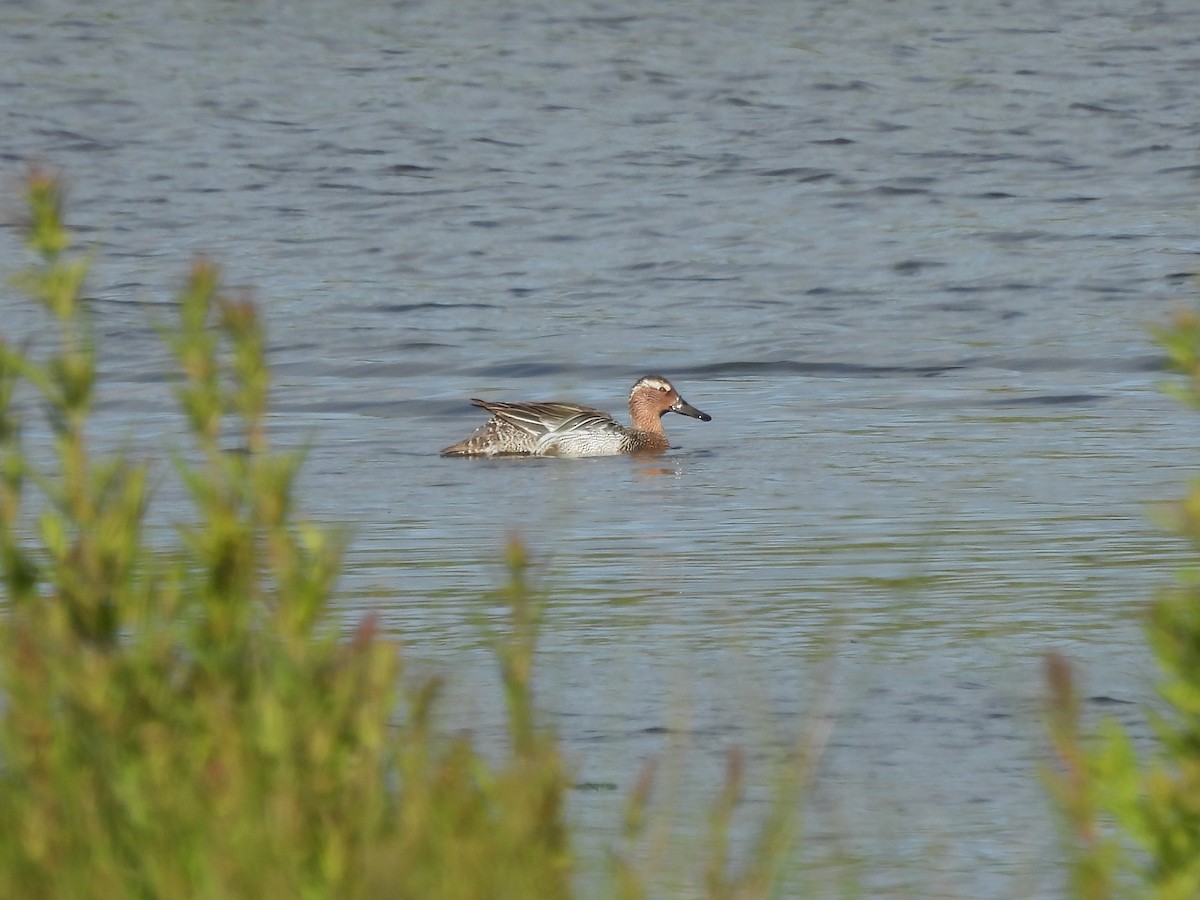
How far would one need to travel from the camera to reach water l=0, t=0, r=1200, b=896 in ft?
21.7

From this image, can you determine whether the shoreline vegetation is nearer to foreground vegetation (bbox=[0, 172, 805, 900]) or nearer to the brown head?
foreground vegetation (bbox=[0, 172, 805, 900])

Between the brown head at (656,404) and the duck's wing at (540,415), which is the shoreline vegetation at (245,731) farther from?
the brown head at (656,404)

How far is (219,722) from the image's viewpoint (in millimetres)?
3602

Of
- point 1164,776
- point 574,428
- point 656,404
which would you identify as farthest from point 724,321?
point 1164,776

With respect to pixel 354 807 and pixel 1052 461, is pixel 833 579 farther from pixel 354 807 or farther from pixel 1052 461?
pixel 354 807

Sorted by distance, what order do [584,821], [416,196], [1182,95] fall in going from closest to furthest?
[584,821] < [416,196] < [1182,95]

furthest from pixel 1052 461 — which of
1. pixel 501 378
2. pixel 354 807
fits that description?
pixel 354 807

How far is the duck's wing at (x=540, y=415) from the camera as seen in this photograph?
13180mm

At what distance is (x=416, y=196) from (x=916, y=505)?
13.3 m

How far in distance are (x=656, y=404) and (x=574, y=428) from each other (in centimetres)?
Result: 62

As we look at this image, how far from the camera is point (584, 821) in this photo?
535cm

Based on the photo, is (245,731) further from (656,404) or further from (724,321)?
(724,321)

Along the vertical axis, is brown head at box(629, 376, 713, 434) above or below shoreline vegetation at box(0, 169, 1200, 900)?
above

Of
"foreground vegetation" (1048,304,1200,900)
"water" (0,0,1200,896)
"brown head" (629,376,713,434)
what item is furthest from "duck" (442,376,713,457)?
"foreground vegetation" (1048,304,1200,900)
